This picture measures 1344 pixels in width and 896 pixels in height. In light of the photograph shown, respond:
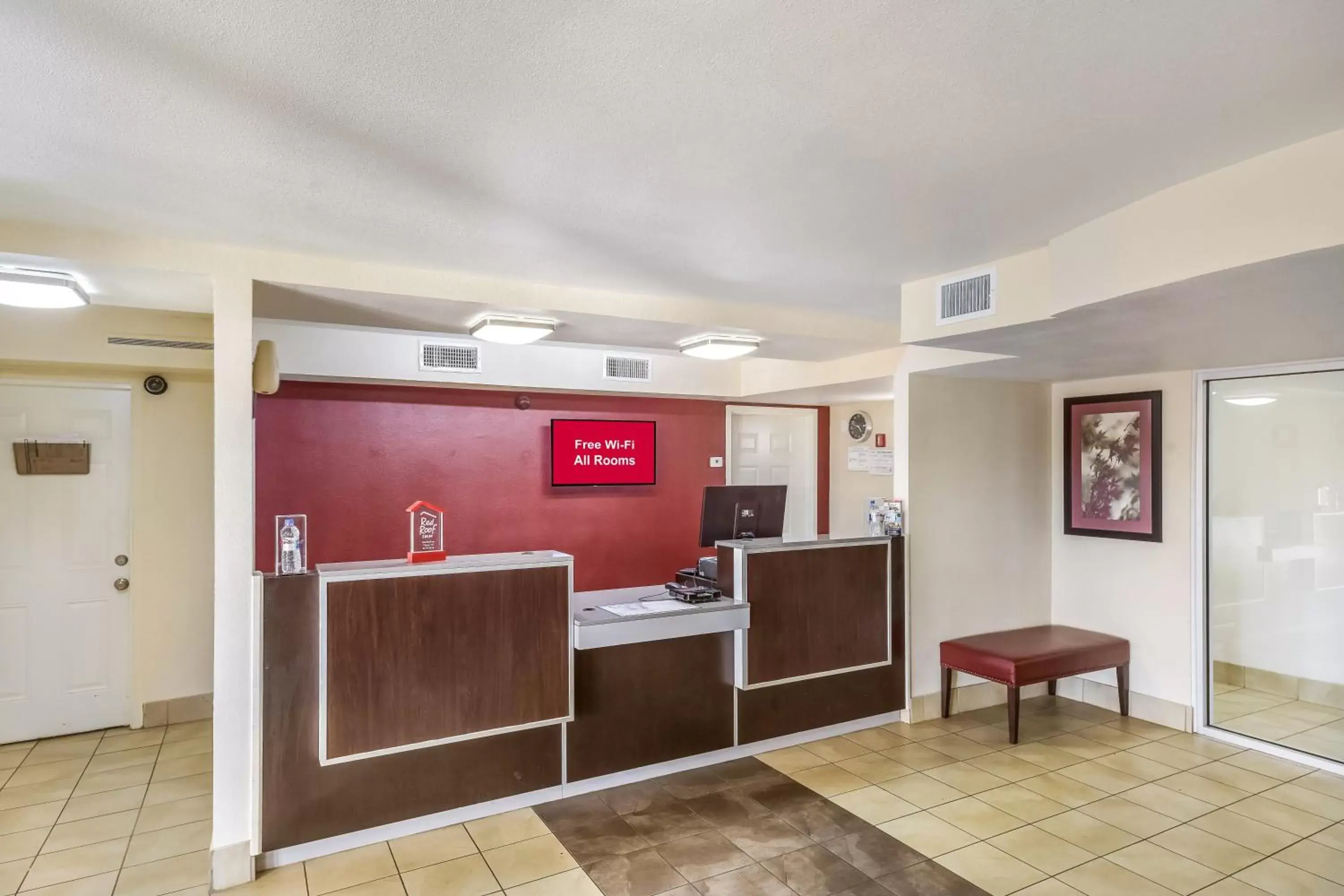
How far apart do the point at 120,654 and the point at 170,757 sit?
0.88 meters

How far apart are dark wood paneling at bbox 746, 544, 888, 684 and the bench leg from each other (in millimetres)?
1631

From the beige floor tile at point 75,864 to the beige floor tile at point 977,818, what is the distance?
3601mm

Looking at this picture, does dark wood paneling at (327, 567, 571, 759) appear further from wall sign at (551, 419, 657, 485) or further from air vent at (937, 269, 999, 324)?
wall sign at (551, 419, 657, 485)

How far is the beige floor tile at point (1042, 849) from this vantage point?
3.06 meters

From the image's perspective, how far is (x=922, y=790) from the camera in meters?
3.77

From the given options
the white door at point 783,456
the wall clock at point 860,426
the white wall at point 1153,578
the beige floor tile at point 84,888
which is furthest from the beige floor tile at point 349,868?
the wall clock at point 860,426

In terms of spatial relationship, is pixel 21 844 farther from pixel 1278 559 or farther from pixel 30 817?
pixel 1278 559

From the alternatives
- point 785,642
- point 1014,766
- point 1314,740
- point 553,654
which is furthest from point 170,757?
point 1314,740

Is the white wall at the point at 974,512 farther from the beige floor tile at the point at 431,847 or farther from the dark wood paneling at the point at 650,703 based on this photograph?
the beige floor tile at the point at 431,847

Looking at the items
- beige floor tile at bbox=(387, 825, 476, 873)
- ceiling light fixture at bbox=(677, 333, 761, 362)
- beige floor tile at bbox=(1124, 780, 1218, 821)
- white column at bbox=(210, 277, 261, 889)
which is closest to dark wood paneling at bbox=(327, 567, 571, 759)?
white column at bbox=(210, 277, 261, 889)

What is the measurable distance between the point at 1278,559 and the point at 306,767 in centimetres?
523

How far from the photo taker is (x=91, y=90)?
1.74m

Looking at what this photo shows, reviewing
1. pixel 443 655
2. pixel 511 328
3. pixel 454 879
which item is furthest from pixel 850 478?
pixel 454 879

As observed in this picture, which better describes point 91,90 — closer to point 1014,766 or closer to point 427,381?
point 427,381
